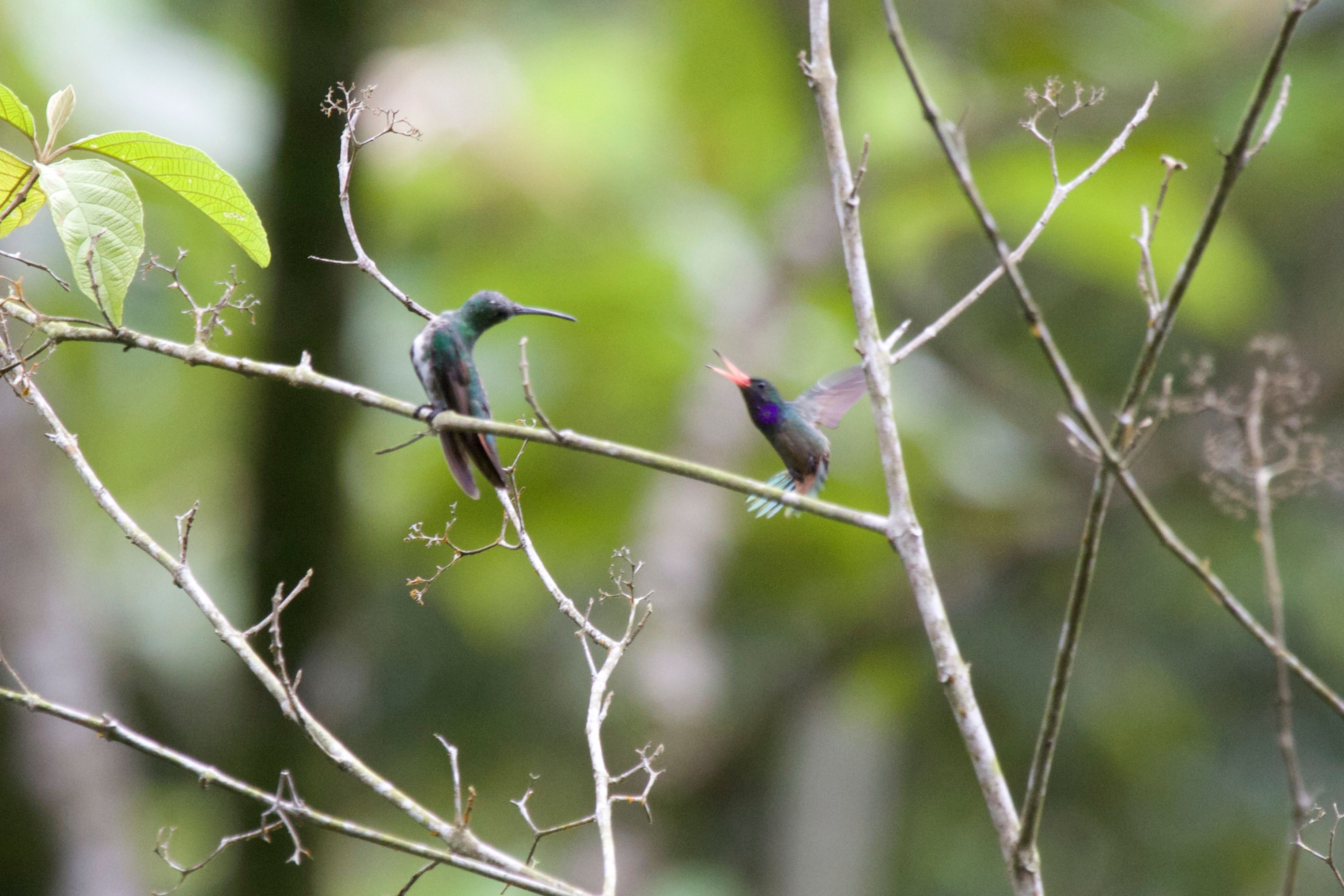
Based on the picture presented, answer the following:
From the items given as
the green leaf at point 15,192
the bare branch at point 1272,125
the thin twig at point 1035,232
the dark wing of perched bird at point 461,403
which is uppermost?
the bare branch at point 1272,125

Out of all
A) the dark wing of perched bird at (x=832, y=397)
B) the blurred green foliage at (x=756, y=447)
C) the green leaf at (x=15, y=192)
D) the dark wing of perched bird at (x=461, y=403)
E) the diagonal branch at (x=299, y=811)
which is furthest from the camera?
the blurred green foliage at (x=756, y=447)

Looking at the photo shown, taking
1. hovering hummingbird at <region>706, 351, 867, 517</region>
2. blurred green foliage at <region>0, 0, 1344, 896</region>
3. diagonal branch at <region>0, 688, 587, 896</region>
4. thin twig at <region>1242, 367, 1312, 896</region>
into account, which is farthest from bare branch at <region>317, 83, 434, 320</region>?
blurred green foliage at <region>0, 0, 1344, 896</region>

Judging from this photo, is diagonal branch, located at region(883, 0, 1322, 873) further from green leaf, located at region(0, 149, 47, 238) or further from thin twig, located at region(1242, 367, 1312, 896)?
green leaf, located at region(0, 149, 47, 238)

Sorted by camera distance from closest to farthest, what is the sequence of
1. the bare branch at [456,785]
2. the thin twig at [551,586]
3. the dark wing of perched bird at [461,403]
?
1. the bare branch at [456,785]
2. the thin twig at [551,586]
3. the dark wing of perched bird at [461,403]

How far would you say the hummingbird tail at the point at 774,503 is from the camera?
1498 millimetres

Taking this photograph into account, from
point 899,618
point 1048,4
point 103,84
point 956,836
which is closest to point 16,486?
point 103,84

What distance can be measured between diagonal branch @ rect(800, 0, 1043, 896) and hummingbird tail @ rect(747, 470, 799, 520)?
5.6 inches

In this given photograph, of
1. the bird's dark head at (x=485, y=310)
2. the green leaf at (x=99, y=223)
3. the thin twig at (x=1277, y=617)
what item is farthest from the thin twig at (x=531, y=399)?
the thin twig at (x=1277, y=617)

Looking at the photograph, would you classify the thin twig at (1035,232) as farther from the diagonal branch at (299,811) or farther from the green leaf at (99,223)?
the green leaf at (99,223)

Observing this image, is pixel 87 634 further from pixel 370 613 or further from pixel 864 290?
pixel 864 290

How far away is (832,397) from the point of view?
84.0 inches

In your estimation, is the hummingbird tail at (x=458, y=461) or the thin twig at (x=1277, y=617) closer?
the thin twig at (x=1277, y=617)

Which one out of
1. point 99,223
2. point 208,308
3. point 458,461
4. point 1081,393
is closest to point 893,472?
point 1081,393

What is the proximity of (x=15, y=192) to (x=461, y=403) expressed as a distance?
62 centimetres
